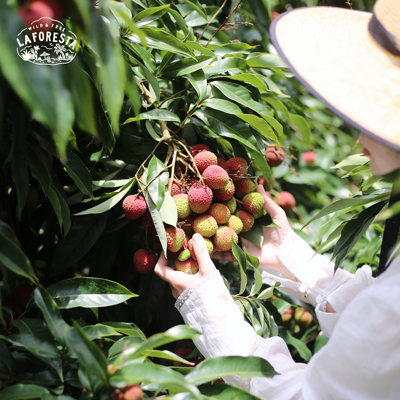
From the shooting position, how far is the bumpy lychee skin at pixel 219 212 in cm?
99

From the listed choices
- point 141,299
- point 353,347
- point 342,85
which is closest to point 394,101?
point 342,85

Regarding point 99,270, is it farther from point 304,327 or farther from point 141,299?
point 304,327

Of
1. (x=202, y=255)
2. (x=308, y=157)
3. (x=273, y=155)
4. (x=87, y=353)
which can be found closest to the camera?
(x=87, y=353)

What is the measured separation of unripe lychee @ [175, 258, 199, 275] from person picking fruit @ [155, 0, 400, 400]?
0.10 feet

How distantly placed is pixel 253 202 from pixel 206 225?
143 millimetres

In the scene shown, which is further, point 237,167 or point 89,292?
point 237,167

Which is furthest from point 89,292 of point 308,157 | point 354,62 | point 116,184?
point 308,157

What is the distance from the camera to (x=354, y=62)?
0.75m

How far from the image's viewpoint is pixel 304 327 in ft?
4.92

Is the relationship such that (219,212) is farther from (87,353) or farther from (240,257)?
(87,353)

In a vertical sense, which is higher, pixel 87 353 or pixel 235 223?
pixel 87 353

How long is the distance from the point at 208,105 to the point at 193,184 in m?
0.19

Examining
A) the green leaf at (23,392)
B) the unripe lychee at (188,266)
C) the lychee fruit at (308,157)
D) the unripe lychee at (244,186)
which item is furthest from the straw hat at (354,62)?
the lychee fruit at (308,157)

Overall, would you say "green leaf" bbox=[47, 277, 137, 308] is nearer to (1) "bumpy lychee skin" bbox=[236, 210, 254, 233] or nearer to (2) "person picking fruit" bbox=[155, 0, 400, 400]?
(2) "person picking fruit" bbox=[155, 0, 400, 400]
